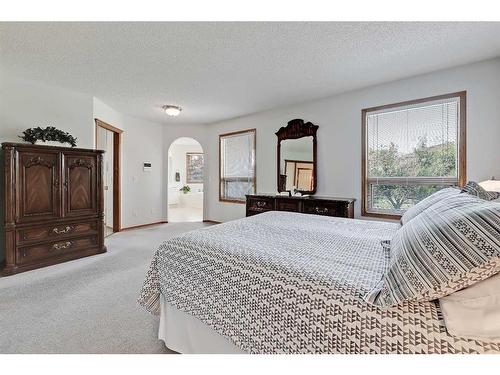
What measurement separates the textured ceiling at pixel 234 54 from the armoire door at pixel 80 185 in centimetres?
109

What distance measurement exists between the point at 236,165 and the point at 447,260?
486 cm

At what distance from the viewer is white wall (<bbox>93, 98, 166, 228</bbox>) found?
5250mm

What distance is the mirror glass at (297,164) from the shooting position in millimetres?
4258

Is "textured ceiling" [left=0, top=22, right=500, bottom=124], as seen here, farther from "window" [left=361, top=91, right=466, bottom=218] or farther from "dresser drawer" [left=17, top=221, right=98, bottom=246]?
"dresser drawer" [left=17, top=221, right=98, bottom=246]

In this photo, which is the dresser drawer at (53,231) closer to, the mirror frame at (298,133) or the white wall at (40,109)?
the white wall at (40,109)

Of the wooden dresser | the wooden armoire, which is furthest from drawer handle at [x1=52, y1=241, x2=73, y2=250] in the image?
the wooden dresser

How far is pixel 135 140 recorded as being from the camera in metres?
5.46

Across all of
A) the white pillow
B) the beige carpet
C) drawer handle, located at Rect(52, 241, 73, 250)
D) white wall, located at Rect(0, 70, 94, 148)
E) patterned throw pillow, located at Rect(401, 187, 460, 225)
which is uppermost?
white wall, located at Rect(0, 70, 94, 148)

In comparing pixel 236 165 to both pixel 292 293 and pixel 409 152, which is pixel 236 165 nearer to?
pixel 409 152

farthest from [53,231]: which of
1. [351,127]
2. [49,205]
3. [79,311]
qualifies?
[351,127]

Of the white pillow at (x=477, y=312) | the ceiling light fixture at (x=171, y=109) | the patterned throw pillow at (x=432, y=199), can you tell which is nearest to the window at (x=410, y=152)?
the patterned throw pillow at (x=432, y=199)

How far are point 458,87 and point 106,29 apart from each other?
3.76m

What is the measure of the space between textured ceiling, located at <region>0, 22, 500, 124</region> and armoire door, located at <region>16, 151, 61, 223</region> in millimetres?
Answer: 1076

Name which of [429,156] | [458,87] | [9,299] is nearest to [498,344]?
[429,156]
